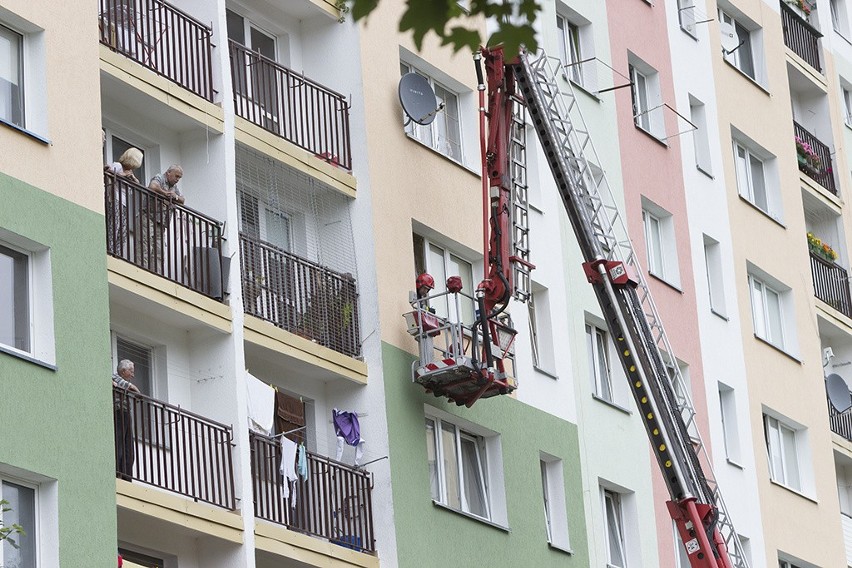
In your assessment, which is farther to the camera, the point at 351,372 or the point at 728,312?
the point at 728,312

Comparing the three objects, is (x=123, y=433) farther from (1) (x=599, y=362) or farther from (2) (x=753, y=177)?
(2) (x=753, y=177)

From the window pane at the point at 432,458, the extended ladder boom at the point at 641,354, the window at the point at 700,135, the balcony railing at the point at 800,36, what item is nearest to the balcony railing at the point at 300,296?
the window pane at the point at 432,458

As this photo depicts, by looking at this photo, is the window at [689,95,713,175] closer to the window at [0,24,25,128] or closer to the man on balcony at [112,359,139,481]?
→ the man on balcony at [112,359,139,481]

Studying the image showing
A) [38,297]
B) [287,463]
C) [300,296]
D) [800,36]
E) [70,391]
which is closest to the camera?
[70,391]

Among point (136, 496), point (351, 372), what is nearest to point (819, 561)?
point (351, 372)

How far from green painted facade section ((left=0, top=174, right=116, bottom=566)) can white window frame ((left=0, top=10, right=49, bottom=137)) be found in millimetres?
932

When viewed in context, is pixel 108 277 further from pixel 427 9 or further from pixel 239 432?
pixel 427 9

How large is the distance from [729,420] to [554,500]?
23.4ft

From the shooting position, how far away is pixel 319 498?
26.7 meters

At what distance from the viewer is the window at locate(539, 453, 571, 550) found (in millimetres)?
31672

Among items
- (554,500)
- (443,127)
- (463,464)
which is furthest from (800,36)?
(463,464)

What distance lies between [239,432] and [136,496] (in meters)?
2.62

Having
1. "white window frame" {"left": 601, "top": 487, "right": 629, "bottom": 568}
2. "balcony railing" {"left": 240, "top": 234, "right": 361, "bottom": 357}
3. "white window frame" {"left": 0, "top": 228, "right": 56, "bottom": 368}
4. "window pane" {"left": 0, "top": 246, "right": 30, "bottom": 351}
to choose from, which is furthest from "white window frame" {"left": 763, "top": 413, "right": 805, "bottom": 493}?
"window pane" {"left": 0, "top": 246, "right": 30, "bottom": 351}

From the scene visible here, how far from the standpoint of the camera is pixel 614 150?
36656mm
